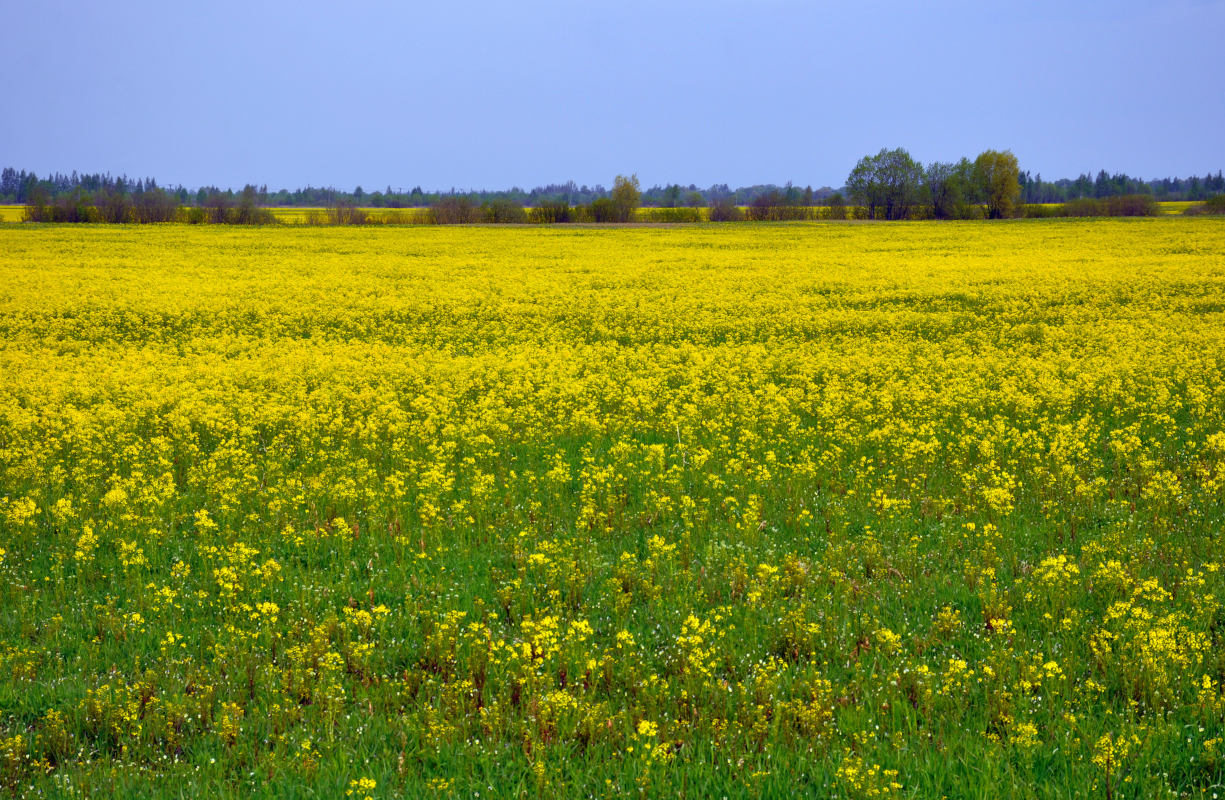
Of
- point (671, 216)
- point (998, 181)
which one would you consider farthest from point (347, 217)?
point (998, 181)

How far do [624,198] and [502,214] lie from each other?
739 inches

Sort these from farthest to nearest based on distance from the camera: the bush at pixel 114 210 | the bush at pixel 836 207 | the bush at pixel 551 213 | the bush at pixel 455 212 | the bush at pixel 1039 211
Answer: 1. the bush at pixel 836 207
2. the bush at pixel 1039 211
3. the bush at pixel 551 213
4. the bush at pixel 455 212
5. the bush at pixel 114 210

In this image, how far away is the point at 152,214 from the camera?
82.1 meters

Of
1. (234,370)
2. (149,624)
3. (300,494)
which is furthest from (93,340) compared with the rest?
(149,624)

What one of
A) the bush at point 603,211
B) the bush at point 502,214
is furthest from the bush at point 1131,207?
the bush at point 502,214

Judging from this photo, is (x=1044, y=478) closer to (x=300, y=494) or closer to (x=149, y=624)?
(x=300, y=494)

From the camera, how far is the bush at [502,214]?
86.2 meters

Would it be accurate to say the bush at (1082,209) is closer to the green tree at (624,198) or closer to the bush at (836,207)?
the bush at (836,207)

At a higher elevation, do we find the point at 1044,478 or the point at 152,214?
the point at 152,214

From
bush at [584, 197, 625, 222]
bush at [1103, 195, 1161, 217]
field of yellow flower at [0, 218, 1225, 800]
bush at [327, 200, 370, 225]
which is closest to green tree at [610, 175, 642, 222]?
bush at [584, 197, 625, 222]

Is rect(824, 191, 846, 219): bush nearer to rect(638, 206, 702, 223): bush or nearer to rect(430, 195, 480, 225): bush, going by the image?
rect(638, 206, 702, 223): bush

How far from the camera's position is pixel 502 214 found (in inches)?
3403

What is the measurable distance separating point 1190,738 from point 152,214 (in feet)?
304

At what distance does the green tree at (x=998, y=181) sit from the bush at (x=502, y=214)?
52532 mm
